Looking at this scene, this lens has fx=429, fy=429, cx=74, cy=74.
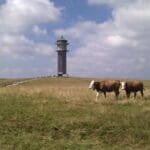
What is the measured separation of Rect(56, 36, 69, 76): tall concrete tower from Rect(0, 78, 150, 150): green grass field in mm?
93305

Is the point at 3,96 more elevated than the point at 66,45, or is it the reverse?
the point at 66,45

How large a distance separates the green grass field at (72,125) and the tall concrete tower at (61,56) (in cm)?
9330

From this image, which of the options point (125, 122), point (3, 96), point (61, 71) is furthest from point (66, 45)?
point (125, 122)

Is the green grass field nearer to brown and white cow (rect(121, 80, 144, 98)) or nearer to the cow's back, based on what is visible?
the cow's back

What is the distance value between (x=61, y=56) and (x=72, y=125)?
4164 inches

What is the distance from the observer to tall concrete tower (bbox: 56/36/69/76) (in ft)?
392

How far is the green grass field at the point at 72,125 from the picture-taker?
17297 millimetres

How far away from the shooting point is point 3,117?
68.9ft

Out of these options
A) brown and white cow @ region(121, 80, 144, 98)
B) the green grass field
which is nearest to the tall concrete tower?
brown and white cow @ region(121, 80, 144, 98)

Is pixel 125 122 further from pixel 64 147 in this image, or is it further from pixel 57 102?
pixel 57 102

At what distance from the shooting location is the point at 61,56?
12519cm

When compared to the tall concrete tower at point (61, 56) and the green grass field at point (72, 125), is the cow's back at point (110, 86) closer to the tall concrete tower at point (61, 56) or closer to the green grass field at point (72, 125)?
the green grass field at point (72, 125)

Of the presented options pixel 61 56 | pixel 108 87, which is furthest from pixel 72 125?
pixel 61 56

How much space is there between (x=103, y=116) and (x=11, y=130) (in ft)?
16.1
